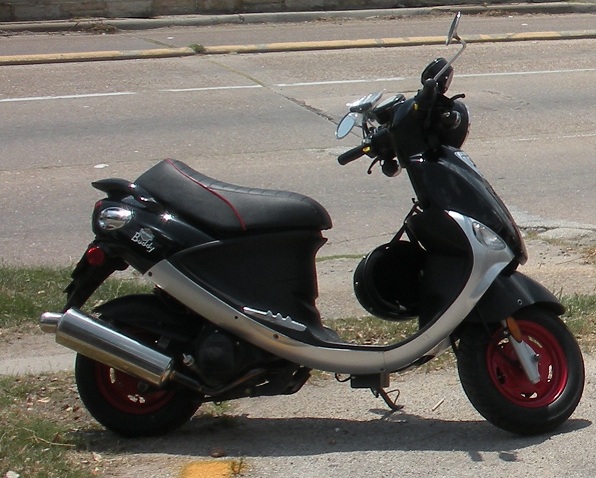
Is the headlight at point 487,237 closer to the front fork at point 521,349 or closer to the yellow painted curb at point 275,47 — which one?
A: the front fork at point 521,349

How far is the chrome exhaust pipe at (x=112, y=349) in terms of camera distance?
3.96 meters

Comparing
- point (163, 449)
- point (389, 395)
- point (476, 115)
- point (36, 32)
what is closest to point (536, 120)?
point (476, 115)

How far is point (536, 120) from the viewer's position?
10.7 meters

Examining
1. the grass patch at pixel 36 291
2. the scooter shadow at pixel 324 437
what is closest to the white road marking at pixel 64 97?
the grass patch at pixel 36 291

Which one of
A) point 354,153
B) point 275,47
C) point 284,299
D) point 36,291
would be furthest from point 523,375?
point 275,47

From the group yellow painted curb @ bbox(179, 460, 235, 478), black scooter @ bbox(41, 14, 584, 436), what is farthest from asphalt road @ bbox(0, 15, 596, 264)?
yellow painted curb @ bbox(179, 460, 235, 478)

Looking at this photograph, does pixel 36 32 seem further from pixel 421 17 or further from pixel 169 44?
pixel 421 17

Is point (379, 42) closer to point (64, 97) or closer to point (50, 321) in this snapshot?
point (64, 97)

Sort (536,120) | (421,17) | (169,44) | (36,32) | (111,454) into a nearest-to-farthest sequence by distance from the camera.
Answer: (111,454)
(536,120)
(169,44)
(36,32)
(421,17)

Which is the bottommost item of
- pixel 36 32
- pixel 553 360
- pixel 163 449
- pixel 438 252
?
pixel 36 32

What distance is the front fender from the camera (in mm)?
3992

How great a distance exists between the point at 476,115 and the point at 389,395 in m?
6.69

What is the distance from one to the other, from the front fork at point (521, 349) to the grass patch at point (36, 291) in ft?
8.21

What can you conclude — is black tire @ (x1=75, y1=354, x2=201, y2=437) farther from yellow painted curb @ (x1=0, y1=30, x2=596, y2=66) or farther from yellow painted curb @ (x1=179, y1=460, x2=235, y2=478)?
yellow painted curb @ (x1=0, y1=30, x2=596, y2=66)
